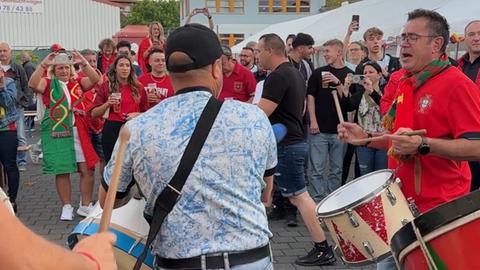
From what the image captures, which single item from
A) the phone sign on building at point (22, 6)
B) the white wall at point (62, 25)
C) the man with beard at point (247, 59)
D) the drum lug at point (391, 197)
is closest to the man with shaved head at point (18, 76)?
the man with beard at point (247, 59)

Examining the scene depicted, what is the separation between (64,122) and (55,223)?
3.81 ft

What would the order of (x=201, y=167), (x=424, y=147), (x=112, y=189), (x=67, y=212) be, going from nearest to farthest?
(x=112, y=189), (x=201, y=167), (x=424, y=147), (x=67, y=212)

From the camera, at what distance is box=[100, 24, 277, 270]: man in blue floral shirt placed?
7.52 ft

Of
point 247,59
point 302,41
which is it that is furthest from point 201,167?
point 247,59

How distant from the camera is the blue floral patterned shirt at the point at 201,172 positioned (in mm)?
2291

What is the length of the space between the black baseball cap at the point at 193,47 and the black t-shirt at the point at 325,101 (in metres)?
4.35

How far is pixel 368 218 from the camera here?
3.11 metres

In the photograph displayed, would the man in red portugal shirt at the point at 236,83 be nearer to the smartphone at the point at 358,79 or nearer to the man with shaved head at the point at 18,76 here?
the smartphone at the point at 358,79

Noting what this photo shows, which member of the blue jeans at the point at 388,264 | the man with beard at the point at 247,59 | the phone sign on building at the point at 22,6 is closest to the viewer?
the blue jeans at the point at 388,264

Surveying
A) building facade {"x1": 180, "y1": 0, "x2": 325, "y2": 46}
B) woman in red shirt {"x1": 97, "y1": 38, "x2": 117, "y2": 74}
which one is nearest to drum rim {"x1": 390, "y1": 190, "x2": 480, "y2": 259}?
woman in red shirt {"x1": 97, "y1": 38, "x2": 117, "y2": 74}

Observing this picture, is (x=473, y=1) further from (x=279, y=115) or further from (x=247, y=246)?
(x=247, y=246)

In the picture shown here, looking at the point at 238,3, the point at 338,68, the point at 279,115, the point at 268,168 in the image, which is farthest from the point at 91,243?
the point at 238,3

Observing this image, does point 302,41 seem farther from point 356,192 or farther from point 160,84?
point 356,192

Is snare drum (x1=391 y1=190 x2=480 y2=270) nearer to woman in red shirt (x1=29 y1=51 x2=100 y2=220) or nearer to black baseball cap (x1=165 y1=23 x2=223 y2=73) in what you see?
black baseball cap (x1=165 y1=23 x2=223 y2=73)
